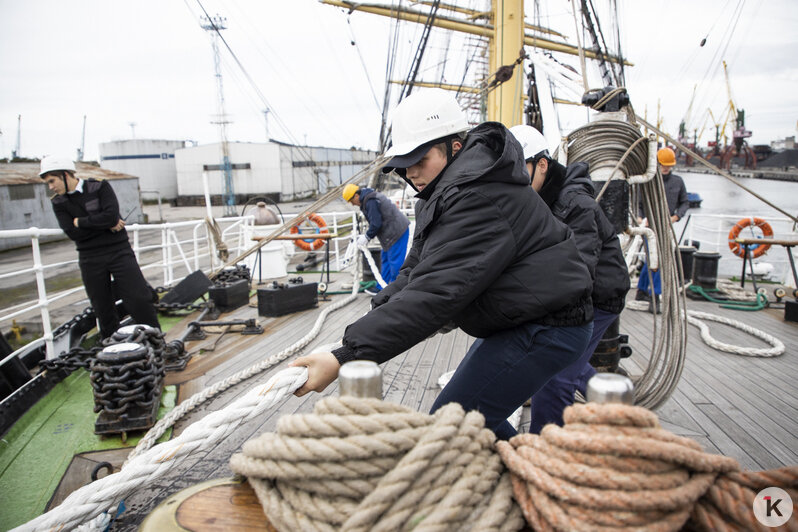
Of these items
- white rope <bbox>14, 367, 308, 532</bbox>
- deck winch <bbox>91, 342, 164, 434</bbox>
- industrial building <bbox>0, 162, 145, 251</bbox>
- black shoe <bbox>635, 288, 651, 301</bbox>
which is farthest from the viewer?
industrial building <bbox>0, 162, 145, 251</bbox>

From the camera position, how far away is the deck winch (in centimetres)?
263

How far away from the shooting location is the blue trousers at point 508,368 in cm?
141

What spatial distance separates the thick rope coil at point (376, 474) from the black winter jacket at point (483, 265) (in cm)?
43

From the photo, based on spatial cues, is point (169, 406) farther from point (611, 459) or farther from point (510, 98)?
point (510, 98)

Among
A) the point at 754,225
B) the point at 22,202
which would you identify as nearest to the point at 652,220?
the point at 754,225

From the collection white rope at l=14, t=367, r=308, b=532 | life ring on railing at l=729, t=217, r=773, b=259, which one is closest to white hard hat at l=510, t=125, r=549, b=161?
white rope at l=14, t=367, r=308, b=532

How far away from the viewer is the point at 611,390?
715 mm

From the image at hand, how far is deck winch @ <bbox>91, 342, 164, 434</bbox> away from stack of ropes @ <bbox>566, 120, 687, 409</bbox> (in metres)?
2.85

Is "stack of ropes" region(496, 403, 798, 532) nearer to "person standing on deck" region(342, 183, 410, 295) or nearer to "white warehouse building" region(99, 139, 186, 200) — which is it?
"person standing on deck" region(342, 183, 410, 295)

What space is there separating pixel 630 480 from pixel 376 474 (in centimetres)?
37

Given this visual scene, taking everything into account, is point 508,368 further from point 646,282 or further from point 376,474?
point 646,282

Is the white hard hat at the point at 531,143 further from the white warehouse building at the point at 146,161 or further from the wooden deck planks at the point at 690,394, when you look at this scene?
the white warehouse building at the point at 146,161

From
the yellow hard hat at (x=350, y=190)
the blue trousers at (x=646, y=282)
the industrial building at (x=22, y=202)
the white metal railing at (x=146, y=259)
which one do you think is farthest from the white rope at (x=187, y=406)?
the industrial building at (x=22, y=202)

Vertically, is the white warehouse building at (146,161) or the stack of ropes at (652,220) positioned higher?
the white warehouse building at (146,161)
